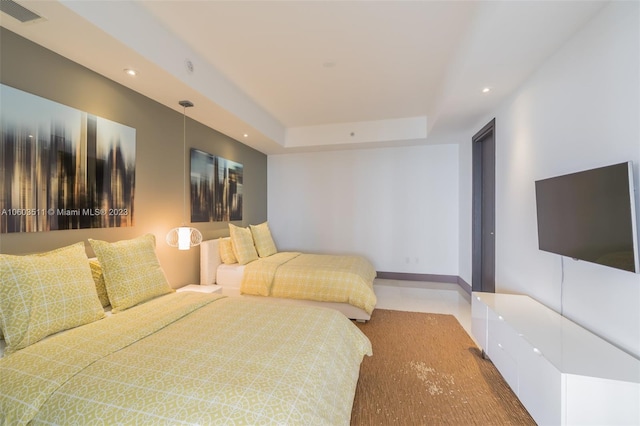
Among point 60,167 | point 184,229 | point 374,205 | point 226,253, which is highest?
point 60,167

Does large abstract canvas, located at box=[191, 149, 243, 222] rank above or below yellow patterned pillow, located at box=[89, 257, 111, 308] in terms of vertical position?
above

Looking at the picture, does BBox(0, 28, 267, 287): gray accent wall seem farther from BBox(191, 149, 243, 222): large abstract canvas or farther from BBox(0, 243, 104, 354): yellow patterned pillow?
BBox(0, 243, 104, 354): yellow patterned pillow

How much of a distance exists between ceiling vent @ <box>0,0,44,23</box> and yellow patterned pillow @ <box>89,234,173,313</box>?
139cm

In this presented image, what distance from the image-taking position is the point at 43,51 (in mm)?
1797

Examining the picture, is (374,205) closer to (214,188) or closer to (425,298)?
(425,298)

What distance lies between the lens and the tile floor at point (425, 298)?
3373 millimetres

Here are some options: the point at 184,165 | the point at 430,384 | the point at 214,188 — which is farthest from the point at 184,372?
the point at 214,188

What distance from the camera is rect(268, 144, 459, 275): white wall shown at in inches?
185

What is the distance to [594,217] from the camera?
57.7 inches

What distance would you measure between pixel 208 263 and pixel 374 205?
311cm

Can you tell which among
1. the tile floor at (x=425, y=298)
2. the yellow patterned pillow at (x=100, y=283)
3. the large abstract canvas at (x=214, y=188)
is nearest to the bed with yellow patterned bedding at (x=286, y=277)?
the large abstract canvas at (x=214, y=188)

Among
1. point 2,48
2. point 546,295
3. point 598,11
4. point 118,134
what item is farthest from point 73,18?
point 546,295

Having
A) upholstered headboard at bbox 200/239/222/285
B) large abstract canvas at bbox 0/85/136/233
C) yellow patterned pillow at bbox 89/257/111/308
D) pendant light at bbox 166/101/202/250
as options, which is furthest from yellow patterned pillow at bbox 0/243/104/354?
upholstered headboard at bbox 200/239/222/285

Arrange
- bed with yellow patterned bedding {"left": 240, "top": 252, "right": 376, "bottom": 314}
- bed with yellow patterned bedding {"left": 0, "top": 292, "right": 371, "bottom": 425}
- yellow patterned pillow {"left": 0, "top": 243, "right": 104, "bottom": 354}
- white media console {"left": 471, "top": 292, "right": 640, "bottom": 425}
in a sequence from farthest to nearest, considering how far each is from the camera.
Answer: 1. bed with yellow patterned bedding {"left": 240, "top": 252, "right": 376, "bottom": 314}
2. yellow patterned pillow {"left": 0, "top": 243, "right": 104, "bottom": 354}
3. white media console {"left": 471, "top": 292, "right": 640, "bottom": 425}
4. bed with yellow patterned bedding {"left": 0, "top": 292, "right": 371, "bottom": 425}
